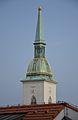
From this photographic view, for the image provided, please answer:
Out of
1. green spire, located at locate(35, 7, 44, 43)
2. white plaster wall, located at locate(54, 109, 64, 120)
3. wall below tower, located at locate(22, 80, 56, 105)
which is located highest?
green spire, located at locate(35, 7, 44, 43)

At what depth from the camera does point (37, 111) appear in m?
75.9

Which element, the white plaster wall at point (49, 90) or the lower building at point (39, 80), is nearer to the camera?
the lower building at point (39, 80)

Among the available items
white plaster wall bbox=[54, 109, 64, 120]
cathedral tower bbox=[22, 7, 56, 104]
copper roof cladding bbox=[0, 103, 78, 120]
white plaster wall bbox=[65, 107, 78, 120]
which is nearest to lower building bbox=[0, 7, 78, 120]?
cathedral tower bbox=[22, 7, 56, 104]

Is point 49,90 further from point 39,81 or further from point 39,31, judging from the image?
point 39,31

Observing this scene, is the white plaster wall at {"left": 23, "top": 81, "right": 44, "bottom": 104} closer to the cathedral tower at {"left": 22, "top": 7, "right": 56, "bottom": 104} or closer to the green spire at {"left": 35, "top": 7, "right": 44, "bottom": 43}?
the cathedral tower at {"left": 22, "top": 7, "right": 56, "bottom": 104}

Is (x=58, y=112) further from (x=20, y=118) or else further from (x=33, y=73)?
(x=33, y=73)

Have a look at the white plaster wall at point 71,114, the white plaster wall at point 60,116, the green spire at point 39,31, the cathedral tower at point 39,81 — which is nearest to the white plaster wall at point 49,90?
A: the cathedral tower at point 39,81

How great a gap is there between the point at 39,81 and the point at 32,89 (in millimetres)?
1953

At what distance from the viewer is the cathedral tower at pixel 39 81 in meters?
129

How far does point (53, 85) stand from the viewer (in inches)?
5221

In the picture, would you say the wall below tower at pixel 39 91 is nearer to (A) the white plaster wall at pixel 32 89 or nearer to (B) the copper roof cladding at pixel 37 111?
(A) the white plaster wall at pixel 32 89

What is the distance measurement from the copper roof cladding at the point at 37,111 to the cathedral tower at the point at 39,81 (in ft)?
162

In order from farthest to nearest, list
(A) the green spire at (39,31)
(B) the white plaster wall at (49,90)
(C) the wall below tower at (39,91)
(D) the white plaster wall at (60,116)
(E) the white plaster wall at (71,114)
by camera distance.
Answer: (A) the green spire at (39,31) < (B) the white plaster wall at (49,90) < (C) the wall below tower at (39,91) < (E) the white plaster wall at (71,114) < (D) the white plaster wall at (60,116)

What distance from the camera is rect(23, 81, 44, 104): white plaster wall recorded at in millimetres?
128637
